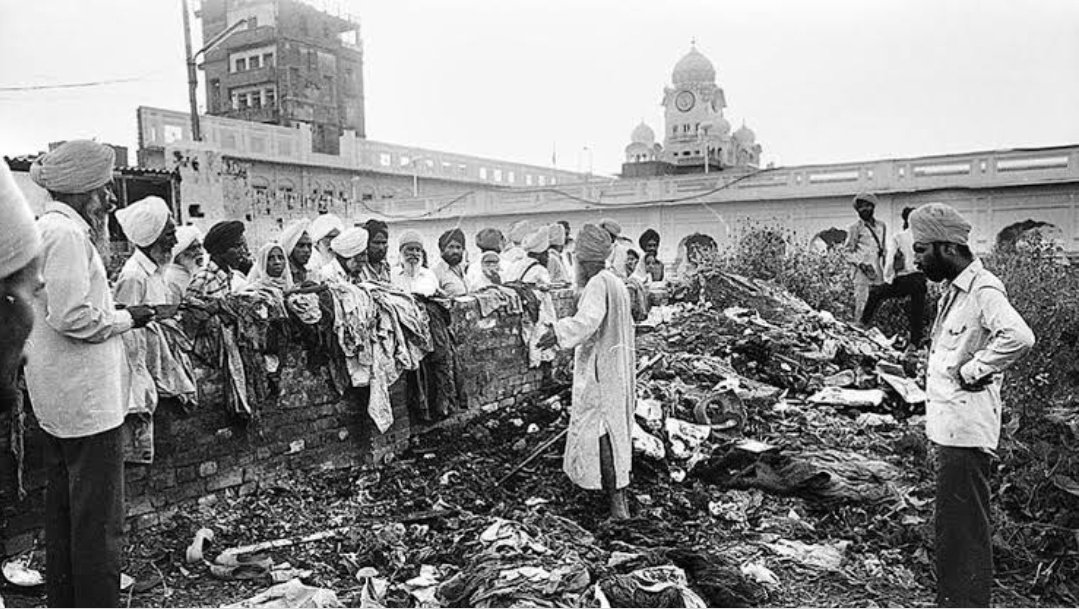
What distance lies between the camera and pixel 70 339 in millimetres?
3037

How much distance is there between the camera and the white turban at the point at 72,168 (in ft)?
10.3

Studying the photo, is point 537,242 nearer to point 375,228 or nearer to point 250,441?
point 375,228

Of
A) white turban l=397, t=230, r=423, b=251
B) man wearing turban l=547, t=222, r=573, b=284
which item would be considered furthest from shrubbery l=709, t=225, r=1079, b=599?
white turban l=397, t=230, r=423, b=251

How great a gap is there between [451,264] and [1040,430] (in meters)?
4.63

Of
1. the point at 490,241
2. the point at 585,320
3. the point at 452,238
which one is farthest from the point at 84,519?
the point at 490,241

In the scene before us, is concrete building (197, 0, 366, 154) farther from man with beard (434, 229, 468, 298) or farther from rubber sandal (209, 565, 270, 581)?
rubber sandal (209, 565, 270, 581)

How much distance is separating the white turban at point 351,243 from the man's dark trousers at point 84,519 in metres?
3.45

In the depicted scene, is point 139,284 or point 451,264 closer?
point 139,284

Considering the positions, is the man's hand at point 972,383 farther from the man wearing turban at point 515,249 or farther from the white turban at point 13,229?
the man wearing turban at point 515,249

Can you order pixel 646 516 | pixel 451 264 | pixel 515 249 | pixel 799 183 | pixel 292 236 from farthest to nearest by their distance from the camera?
pixel 799 183 → pixel 515 249 → pixel 451 264 → pixel 292 236 → pixel 646 516

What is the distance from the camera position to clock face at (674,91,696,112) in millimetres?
44781

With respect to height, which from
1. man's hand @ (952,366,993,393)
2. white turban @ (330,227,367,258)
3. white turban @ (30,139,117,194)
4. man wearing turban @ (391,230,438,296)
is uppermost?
white turban @ (30,139,117,194)

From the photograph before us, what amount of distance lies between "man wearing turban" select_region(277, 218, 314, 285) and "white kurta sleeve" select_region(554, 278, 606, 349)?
92.9 inches

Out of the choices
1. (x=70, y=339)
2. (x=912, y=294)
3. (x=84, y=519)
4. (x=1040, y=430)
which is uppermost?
(x=70, y=339)
